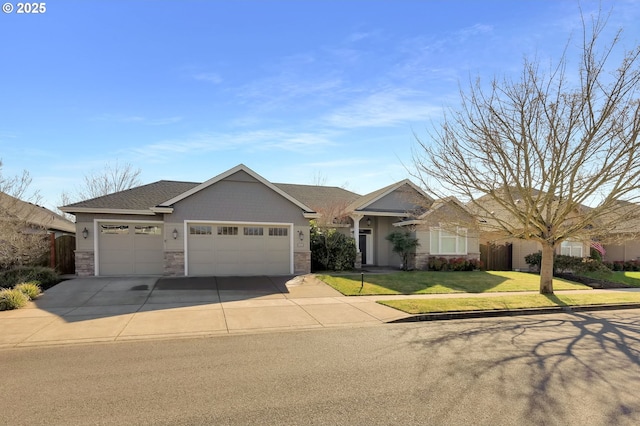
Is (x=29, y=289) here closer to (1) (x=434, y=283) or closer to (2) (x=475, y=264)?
(1) (x=434, y=283)

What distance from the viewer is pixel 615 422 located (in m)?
4.44

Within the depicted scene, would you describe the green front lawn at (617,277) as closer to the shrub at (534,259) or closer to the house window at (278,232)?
the shrub at (534,259)

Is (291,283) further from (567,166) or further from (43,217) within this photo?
(43,217)

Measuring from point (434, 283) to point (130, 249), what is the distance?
13.4 meters

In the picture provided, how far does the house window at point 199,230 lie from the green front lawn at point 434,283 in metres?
5.38

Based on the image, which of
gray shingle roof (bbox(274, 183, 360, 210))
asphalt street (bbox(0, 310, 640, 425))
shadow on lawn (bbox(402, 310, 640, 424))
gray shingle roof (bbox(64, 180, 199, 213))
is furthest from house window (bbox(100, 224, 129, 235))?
shadow on lawn (bbox(402, 310, 640, 424))

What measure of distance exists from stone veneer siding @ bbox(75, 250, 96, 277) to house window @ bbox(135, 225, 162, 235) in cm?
210

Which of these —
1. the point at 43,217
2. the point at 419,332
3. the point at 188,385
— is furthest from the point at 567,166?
the point at 43,217

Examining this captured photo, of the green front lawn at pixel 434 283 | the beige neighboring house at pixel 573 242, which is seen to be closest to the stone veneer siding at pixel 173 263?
the green front lawn at pixel 434 283

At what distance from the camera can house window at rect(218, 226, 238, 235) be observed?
58.6ft

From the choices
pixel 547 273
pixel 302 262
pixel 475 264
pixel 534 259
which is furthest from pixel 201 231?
pixel 534 259

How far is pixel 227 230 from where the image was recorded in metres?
18.0

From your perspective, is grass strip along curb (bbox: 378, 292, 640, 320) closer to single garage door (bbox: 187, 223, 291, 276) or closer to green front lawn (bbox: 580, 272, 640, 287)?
green front lawn (bbox: 580, 272, 640, 287)

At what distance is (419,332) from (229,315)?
473 centimetres
